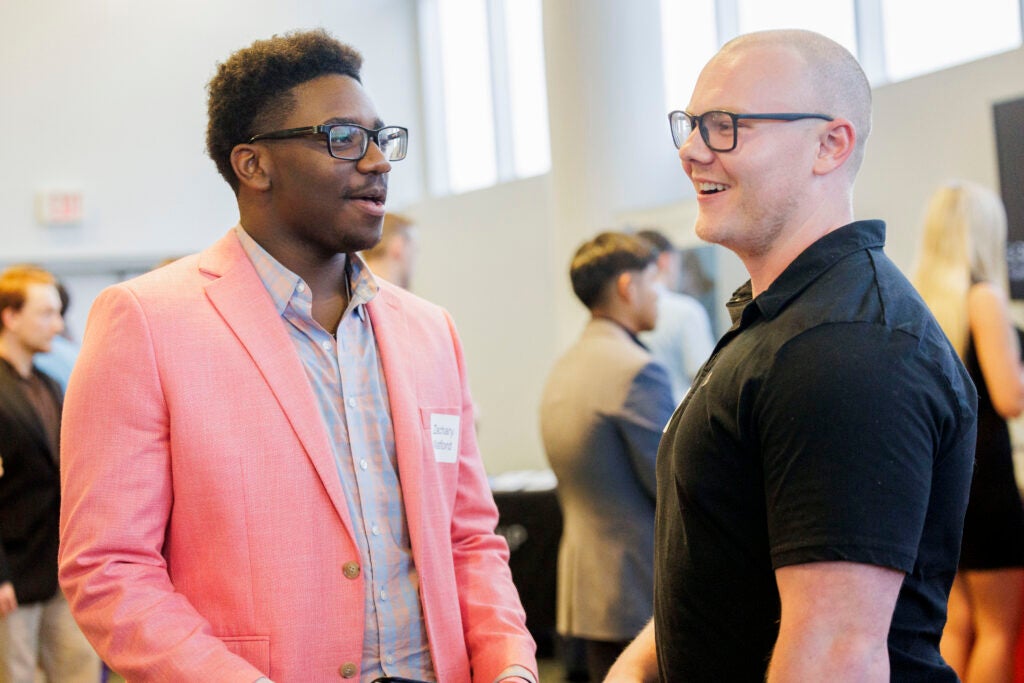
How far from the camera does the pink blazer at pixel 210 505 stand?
152cm

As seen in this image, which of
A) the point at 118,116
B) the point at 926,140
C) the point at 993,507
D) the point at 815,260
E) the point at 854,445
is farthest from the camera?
the point at 118,116

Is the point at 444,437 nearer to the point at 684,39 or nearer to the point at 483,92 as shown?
the point at 684,39

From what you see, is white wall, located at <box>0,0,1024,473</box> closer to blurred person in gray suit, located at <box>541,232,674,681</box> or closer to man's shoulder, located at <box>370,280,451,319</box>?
blurred person in gray suit, located at <box>541,232,674,681</box>

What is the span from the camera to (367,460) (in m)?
1.70

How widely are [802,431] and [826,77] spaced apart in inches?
20.1

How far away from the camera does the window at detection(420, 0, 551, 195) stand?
8727 mm

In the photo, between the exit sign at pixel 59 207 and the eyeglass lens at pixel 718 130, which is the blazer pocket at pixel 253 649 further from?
the exit sign at pixel 59 207

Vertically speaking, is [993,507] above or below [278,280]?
below

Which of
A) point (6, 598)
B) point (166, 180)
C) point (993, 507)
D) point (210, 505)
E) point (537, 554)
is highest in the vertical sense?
point (166, 180)

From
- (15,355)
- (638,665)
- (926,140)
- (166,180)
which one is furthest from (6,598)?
(166,180)

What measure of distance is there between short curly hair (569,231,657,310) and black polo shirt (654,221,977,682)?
1976mm

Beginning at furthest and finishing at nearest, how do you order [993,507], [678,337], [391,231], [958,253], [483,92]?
1. [483,92]
2. [678,337]
3. [391,231]
4. [958,253]
5. [993,507]

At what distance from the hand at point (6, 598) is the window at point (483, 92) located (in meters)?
5.65

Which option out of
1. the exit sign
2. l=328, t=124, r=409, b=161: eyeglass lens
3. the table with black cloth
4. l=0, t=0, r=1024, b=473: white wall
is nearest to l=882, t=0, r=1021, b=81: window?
the table with black cloth
